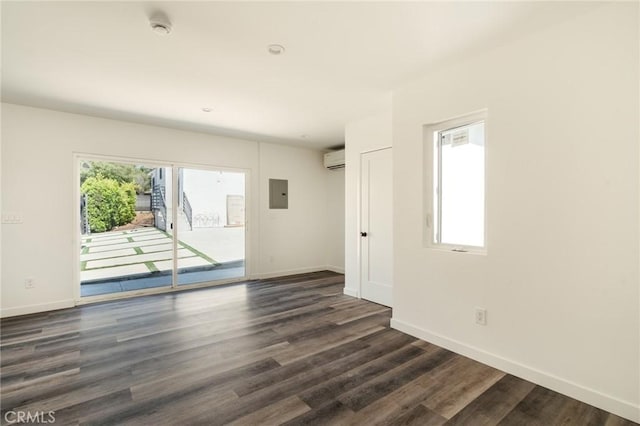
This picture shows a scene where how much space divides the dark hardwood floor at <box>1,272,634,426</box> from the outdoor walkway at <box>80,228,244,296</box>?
102 cm

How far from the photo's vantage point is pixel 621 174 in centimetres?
186

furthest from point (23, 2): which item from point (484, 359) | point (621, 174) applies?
point (484, 359)

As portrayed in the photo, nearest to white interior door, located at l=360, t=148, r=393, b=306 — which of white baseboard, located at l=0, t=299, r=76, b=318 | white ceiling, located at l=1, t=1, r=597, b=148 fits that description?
white ceiling, located at l=1, t=1, r=597, b=148

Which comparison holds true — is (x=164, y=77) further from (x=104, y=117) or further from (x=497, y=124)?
(x=497, y=124)

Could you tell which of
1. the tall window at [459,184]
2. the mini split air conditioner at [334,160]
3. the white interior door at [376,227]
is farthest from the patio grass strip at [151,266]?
the tall window at [459,184]

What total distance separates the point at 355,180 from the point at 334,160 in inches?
66.1

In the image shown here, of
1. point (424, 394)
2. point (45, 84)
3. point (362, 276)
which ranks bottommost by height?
point (424, 394)

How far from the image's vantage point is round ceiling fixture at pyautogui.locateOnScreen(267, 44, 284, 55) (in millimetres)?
2395

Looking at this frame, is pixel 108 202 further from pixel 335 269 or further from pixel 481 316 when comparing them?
pixel 481 316

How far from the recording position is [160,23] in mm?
2057

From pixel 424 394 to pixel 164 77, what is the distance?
355 cm

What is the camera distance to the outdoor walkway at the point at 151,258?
451 centimetres

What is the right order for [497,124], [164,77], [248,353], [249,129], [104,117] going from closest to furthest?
[497,124]
[248,353]
[164,77]
[104,117]
[249,129]

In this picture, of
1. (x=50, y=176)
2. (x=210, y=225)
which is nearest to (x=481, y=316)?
(x=210, y=225)
